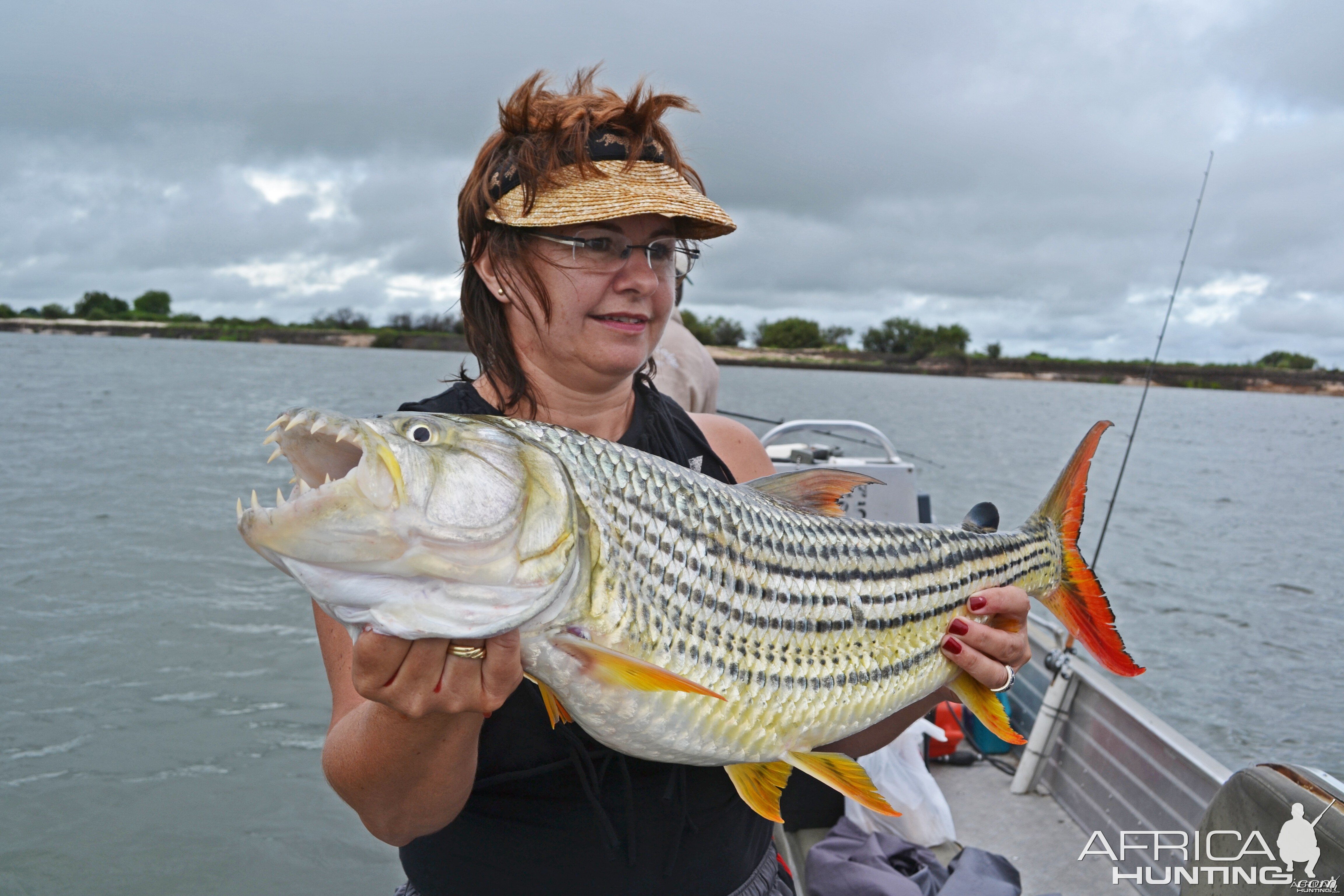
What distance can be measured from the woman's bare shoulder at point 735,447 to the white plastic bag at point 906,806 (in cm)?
220

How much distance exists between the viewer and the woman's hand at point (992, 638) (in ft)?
7.11

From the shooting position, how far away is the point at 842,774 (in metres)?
1.93

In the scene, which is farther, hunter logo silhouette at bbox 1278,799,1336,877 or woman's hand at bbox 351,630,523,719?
hunter logo silhouette at bbox 1278,799,1336,877

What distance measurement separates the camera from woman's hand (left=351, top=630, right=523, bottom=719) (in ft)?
4.46

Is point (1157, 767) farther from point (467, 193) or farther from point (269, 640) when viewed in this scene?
point (269, 640)

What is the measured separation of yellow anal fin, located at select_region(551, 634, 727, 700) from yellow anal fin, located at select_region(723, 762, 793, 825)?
1.30ft

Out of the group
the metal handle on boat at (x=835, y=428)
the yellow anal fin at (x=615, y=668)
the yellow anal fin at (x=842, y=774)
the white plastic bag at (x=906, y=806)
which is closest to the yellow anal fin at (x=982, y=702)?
the yellow anal fin at (x=842, y=774)

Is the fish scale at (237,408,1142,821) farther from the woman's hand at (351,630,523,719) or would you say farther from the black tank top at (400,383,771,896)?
the black tank top at (400,383,771,896)

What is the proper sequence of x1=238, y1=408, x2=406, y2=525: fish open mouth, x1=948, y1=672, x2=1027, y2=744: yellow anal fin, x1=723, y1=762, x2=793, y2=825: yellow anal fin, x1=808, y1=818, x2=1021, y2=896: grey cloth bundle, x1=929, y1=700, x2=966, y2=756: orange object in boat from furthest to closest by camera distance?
x1=929, y1=700, x2=966, y2=756: orange object in boat
x1=808, y1=818, x2=1021, y2=896: grey cloth bundle
x1=948, y1=672, x2=1027, y2=744: yellow anal fin
x1=723, y1=762, x2=793, y2=825: yellow anal fin
x1=238, y1=408, x2=406, y2=525: fish open mouth

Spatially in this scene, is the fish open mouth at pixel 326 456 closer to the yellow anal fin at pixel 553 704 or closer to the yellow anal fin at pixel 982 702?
the yellow anal fin at pixel 553 704

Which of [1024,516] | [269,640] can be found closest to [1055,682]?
[269,640]

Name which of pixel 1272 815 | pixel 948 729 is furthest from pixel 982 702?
pixel 948 729

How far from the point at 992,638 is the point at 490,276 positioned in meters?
1.63

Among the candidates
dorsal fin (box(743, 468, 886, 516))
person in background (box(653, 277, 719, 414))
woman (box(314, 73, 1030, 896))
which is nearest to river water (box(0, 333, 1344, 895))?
person in background (box(653, 277, 719, 414))
